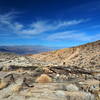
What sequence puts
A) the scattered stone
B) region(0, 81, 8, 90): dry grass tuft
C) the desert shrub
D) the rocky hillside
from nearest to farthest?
1. the desert shrub
2. the scattered stone
3. region(0, 81, 8, 90): dry grass tuft
4. the rocky hillside

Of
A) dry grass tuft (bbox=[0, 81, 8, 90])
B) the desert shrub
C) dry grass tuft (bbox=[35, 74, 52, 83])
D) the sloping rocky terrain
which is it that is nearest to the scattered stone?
the sloping rocky terrain

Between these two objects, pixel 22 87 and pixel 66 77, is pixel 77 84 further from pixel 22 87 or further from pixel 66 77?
pixel 22 87

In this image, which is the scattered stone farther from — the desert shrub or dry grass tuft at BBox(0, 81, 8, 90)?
dry grass tuft at BBox(0, 81, 8, 90)

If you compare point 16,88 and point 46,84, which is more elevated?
point 46,84

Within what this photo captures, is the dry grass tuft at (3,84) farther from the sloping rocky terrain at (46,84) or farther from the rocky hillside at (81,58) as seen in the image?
the rocky hillside at (81,58)

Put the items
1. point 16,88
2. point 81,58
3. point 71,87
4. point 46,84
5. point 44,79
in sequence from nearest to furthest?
point 16,88 → point 71,87 → point 46,84 → point 44,79 → point 81,58

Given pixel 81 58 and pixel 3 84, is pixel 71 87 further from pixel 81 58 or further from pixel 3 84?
pixel 81 58

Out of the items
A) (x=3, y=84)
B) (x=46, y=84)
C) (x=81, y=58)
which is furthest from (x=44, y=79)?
(x=81, y=58)

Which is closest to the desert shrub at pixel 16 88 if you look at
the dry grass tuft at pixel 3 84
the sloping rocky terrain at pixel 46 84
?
the sloping rocky terrain at pixel 46 84

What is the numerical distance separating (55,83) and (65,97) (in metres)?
2.07

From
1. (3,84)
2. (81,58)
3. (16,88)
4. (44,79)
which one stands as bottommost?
(16,88)

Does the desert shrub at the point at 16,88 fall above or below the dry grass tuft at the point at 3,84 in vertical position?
below

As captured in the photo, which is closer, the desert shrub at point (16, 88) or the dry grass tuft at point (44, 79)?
the desert shrub at point (16, 88)

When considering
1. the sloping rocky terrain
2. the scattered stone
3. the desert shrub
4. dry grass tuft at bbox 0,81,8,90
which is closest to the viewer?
the sloping rocky terrain
